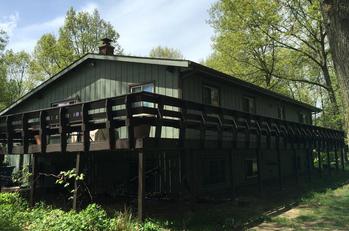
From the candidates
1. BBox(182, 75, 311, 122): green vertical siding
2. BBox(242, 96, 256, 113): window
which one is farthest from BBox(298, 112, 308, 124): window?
BBox(242, 96, 256, 113): window

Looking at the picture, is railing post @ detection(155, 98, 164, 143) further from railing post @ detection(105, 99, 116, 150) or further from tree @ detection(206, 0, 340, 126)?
tree @ detection(206, 0, 340, 126)

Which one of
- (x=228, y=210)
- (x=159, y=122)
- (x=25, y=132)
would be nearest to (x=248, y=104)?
(x=228, y=210)

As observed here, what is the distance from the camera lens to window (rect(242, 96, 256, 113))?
17.8 metres

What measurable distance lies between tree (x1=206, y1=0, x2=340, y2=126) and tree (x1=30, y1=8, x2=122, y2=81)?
13.8 m

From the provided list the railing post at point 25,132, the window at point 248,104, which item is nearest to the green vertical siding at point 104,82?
the railing post at point 25,132

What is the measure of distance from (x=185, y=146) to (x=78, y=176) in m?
2.98

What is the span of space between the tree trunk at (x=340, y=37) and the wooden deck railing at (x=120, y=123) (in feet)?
12.9

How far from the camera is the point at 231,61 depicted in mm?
34562

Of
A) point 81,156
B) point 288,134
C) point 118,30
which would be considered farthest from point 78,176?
point 118,30

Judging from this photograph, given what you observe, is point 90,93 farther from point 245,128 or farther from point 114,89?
point 245,128

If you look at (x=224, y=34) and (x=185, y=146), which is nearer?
(x=185, y=146)

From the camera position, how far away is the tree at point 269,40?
28938mm

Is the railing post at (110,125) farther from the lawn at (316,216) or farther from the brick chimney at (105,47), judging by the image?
the brick chimney at (105,47)

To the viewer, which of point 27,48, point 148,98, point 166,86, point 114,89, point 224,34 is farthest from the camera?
point 27,48
